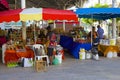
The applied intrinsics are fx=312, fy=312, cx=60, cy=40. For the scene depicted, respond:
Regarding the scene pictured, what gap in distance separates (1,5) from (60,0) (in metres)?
22.6

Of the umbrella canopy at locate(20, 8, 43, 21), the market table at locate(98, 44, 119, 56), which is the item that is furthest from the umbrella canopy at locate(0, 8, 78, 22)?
the market table at locate(98, 44, 119, 56)

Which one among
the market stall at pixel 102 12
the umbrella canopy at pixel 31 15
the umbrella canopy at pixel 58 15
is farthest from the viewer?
the market stall at pixel 102 12

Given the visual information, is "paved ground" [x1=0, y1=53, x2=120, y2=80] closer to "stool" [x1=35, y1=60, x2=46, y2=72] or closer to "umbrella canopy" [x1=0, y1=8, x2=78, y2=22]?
"stool" [x1=35, y1=60, x2=46, y2=72]

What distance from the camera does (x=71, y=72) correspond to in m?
11.5

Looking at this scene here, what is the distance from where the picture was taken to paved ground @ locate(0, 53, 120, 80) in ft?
34.3

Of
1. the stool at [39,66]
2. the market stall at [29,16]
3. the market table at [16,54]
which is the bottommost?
the stool at [39,66]

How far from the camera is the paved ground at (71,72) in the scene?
10453 millimetres

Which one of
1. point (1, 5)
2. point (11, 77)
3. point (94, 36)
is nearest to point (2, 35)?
point (1, 5)

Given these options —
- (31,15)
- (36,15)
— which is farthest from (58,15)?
(31,15)

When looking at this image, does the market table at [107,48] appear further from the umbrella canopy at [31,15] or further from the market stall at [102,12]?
the umbrella canopy at [31,15]

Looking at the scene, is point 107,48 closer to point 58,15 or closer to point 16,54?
point 58,15

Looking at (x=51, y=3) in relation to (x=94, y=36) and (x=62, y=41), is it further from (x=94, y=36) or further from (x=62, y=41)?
(x=94, y=36)

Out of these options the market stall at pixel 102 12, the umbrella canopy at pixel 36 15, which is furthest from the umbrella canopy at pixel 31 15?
the market stall at pixel 102 12

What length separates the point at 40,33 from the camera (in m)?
18.4
